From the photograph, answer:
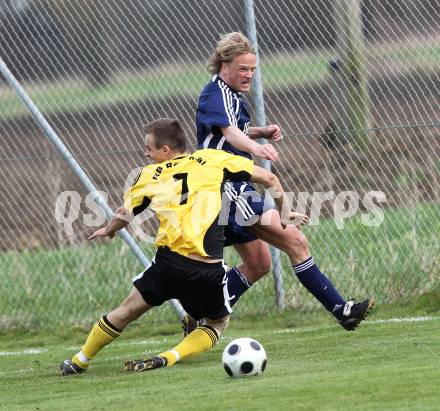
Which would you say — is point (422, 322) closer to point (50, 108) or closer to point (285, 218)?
point (285, 218)

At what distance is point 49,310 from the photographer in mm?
9812

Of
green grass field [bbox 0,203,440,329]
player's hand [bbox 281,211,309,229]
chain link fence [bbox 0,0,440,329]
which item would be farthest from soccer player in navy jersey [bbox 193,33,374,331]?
green grass field [bbox 0,203,440,329]

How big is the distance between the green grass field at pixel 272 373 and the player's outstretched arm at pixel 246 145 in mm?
1233

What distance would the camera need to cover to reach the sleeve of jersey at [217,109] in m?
7.14

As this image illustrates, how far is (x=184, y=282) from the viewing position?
6586 mm

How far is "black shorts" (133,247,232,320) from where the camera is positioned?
6578 mm

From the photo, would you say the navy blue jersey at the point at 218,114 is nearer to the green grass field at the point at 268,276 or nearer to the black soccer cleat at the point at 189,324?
the black soccer cleat at the point at 189,324

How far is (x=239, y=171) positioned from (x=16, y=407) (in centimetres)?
193

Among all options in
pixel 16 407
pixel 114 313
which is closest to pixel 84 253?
pixel 114 313

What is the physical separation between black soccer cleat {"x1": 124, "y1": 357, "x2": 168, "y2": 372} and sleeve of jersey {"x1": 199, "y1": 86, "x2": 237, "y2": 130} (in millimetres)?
1530

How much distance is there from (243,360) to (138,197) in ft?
4.28

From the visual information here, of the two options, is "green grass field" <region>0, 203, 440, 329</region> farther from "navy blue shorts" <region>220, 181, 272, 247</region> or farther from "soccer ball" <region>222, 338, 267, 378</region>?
"soccer ball" <region>222, 338, 267, 378</region>

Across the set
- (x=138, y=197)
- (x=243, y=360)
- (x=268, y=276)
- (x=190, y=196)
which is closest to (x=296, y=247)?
(x=190, y=196)

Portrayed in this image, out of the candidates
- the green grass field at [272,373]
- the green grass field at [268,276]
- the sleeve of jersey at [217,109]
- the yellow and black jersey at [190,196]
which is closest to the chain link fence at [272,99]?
the green grass field at [268,276]
